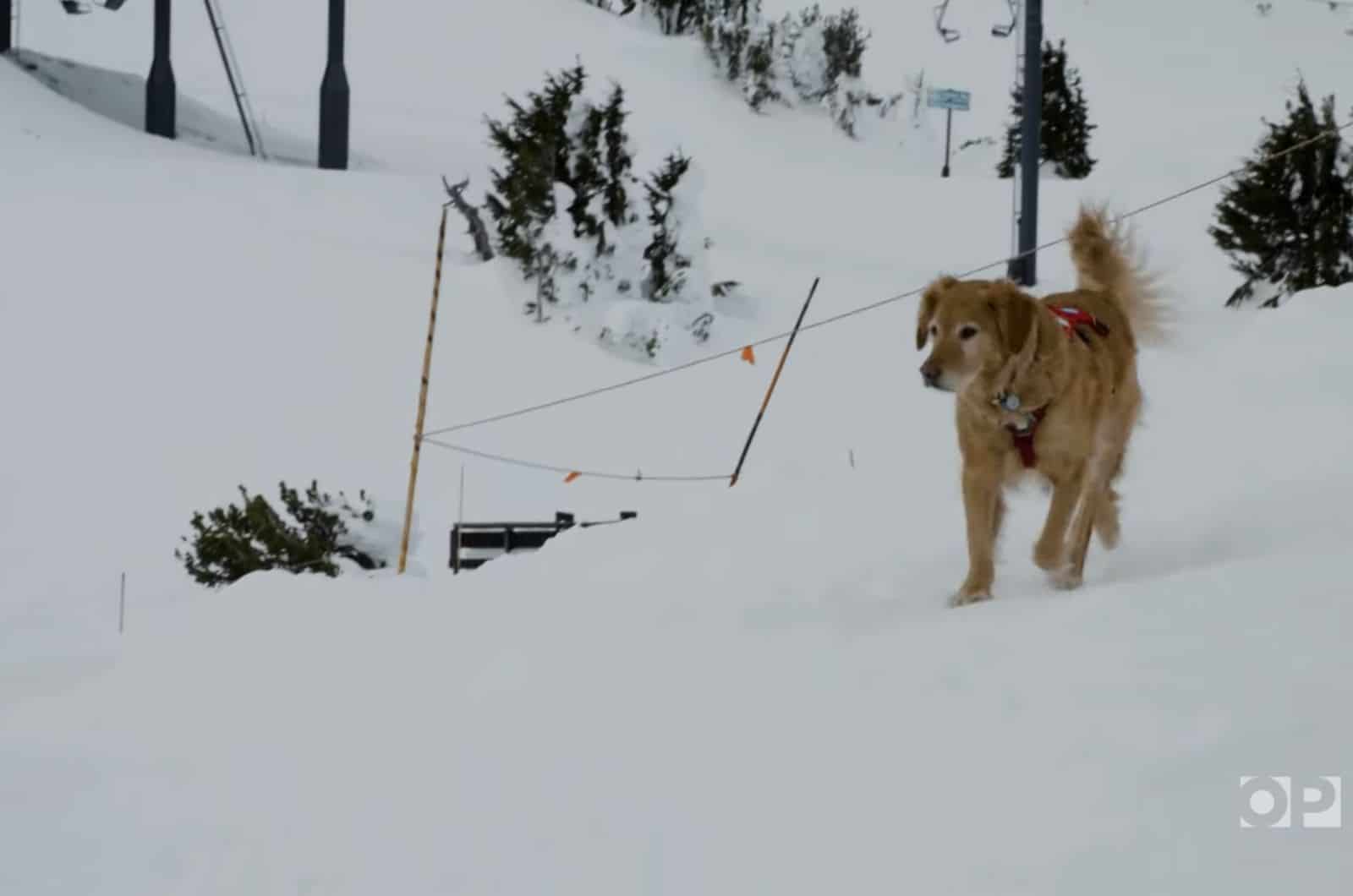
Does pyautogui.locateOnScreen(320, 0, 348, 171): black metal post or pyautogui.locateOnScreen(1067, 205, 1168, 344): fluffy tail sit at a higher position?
pyautogui.locateOnScreen(1067, 205, 1168, 344): fluffy tail

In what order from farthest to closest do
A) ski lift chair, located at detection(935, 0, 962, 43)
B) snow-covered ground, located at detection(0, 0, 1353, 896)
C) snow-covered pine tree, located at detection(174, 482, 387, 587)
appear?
ski lift chair, located at detection(935, 0, 962, 43), snow-covered pine tree, located at detection(174, 482, 387, 587), snow-covered ground, located at detection(0, 0, 1353, 896)

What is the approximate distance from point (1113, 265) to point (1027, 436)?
4.54 ft

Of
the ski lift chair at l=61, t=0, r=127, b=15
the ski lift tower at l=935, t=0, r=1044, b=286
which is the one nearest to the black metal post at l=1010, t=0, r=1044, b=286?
the ski lift tower at l=935, t=0, r=1044, b=286

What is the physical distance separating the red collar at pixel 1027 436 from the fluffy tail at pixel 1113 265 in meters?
1.14

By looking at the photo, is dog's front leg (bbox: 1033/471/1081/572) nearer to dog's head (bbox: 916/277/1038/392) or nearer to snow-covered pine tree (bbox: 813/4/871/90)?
dog's head (bbox: 916/277/1038/392)

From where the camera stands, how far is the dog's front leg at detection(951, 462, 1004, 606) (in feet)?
14.1

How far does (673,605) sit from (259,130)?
1715cm

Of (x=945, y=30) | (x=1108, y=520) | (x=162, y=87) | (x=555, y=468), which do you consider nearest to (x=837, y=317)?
(x=555, y=468)

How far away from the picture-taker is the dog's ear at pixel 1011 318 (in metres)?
4.09

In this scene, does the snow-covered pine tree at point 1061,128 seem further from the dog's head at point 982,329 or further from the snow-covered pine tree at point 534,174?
the dog's head at point 982,329

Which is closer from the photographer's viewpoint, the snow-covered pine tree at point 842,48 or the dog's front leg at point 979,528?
the dog's front leg at point 979,528

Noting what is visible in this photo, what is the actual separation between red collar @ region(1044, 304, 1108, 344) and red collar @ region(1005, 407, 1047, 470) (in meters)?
0.25

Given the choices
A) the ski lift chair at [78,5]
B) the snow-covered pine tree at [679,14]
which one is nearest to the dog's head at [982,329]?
the ski lift chair at [78,5]

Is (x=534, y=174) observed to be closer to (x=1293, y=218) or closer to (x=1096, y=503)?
(x=1293, y=218)
